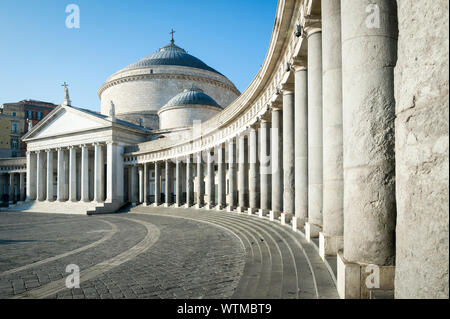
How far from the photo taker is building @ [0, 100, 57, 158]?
74812 millimetres

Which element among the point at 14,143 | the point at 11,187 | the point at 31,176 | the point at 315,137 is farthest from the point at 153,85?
the point at 315,137

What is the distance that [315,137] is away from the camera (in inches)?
374

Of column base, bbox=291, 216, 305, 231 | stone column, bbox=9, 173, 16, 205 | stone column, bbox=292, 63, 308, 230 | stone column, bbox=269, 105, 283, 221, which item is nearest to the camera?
column base, bbox=291, 216, 305, 231

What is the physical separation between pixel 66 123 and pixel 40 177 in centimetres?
1113

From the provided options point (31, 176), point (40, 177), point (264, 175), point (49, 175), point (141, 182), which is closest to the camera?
point (264, 175)

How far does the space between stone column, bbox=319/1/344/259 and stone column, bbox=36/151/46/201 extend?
182ft

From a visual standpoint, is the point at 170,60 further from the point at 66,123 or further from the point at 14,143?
the point at 14,143

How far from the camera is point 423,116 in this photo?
288 centimetres

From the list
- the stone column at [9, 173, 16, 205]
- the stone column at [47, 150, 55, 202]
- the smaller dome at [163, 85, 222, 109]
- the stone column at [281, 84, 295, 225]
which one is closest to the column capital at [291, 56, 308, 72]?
the stone column at [281, 84, 295, 225]

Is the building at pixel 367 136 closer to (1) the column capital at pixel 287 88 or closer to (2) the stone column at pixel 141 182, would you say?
(1) the column capital at pixel 287 88

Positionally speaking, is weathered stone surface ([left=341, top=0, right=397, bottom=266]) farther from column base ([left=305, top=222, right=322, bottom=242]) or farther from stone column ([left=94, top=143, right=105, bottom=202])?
stone column ([left=94, top=143, right=105, bottom=202])

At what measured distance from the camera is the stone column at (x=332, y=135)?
6.98 m
